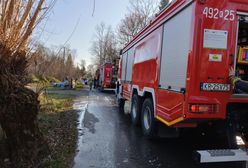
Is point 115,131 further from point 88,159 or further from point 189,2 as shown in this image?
point 189,2

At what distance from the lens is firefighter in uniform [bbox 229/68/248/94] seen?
4.34 meters

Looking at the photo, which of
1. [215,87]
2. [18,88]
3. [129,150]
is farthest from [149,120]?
[18,88]

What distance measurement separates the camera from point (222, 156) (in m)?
4.26

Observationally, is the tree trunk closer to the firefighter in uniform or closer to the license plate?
the license plate

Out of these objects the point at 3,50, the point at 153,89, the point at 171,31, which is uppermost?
the point at 171,31

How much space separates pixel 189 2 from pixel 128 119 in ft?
21.6

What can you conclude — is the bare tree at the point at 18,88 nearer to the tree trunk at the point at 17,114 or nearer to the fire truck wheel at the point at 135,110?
the tree trunk at the point at 17,114

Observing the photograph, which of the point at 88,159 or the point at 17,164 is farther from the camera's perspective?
the point at 88,159

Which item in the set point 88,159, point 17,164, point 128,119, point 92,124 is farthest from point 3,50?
point 128,119

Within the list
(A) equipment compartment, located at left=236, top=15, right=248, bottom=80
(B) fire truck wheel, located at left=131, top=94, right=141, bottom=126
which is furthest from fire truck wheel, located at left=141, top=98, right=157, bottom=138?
(A) equipment compartment, located at left=236, top=15, right=248, bottom=80

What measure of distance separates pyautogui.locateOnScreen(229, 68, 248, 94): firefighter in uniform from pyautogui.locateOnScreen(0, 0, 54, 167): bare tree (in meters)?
3.28

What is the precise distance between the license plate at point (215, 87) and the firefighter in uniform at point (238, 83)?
12cm

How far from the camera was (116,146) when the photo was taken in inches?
259

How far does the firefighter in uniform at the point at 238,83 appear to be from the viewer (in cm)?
434
